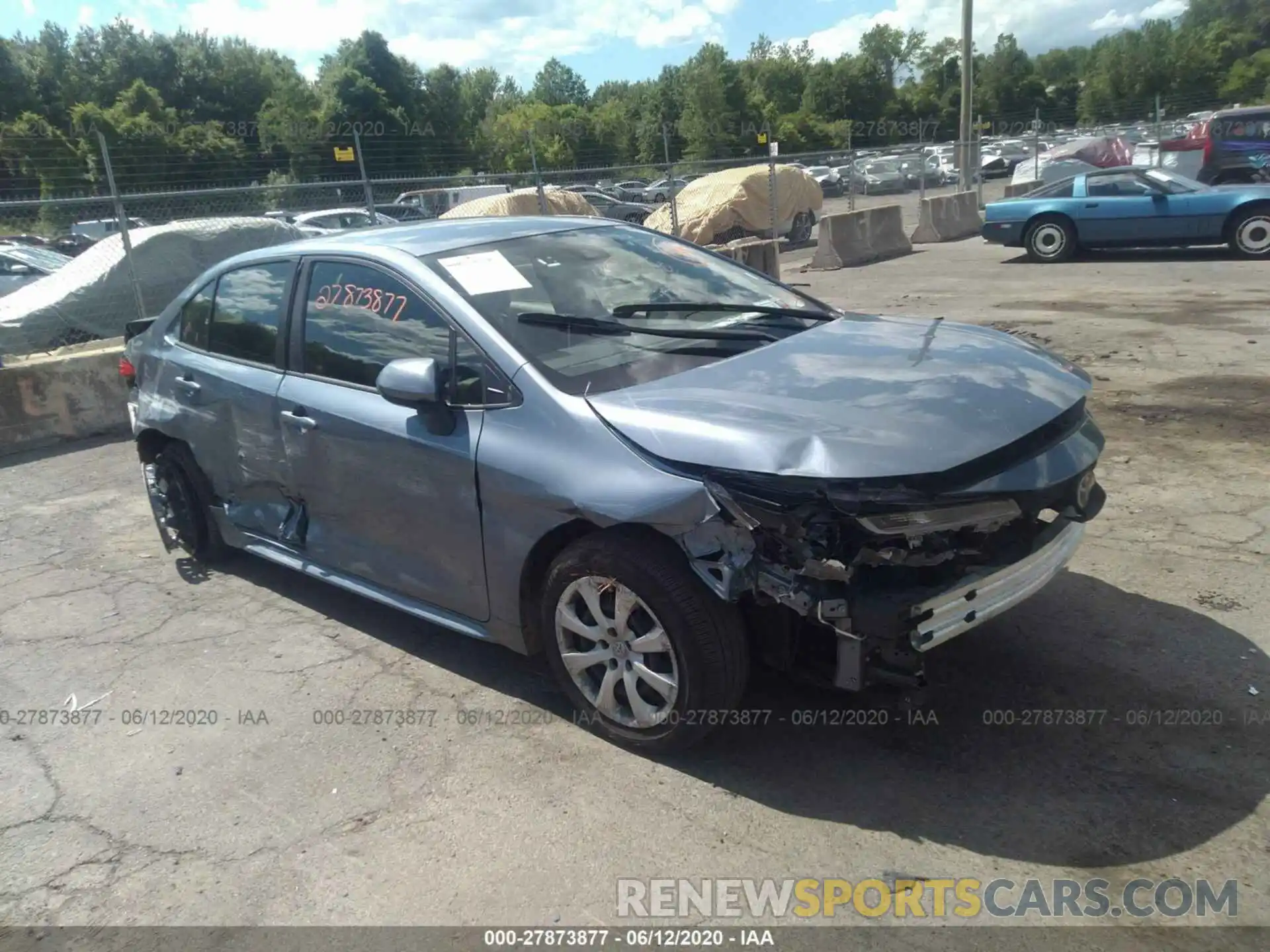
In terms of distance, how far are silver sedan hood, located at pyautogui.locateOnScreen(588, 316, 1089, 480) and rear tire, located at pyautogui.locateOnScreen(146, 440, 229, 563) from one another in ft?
9.19

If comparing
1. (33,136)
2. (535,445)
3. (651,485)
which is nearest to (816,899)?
(651,485)

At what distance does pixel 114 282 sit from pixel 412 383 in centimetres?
997

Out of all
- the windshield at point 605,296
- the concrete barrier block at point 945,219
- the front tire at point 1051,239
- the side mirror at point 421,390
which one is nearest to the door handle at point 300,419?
the side mirror at point 421,390

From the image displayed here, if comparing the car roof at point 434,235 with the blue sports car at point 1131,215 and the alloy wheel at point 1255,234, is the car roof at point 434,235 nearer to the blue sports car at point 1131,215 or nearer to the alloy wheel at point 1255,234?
the blue sports car at point 1131,215

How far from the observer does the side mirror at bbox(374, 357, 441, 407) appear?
3.53m

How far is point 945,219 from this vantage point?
21.0 meters

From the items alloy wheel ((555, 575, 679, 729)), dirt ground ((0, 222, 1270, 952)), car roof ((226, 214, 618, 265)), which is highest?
car roof ((226, 214, 618, 265))

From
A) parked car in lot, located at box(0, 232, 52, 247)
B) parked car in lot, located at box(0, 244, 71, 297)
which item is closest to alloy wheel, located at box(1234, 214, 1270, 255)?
parked car in lot, located at box(0, 244, 71, 297)

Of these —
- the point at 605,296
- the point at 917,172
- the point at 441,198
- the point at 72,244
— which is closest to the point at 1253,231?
the point at 441,198

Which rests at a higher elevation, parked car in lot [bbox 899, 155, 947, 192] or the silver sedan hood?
parked car in lot [bbox 899, 155, 947, 192]

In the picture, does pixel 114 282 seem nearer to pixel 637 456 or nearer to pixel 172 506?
pixel 172 506

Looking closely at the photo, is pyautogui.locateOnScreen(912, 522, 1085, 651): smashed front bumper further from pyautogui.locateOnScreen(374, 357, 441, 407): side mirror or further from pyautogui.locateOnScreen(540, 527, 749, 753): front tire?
pyautogui.locateOnScreen(374, 357, 441, 407): side mirror

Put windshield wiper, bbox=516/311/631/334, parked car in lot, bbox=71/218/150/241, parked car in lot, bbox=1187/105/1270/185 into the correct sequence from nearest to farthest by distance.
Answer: windshield wiper, bbox=516/311/631/334 → parked car in lot, bbox=71/218/150/241 → parked car in lot, bbox=1187/105/1270/185

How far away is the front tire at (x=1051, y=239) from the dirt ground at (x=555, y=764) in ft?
35.0
